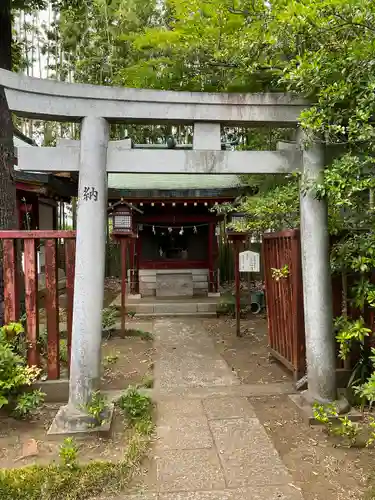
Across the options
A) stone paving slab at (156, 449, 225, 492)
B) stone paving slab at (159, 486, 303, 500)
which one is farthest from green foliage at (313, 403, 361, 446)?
stone paving slab at (156, 449, 225, 492)

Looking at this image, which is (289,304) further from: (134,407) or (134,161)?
(134,161)

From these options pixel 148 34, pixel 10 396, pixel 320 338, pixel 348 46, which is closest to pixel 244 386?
pixel 320 338

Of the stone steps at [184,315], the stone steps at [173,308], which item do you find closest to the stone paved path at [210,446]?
the stone steps at [184,315]

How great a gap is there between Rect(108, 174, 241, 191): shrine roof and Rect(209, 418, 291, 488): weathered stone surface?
266 inches

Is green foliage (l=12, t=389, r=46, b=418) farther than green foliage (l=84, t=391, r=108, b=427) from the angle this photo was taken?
Yes

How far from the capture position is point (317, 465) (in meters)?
3.00

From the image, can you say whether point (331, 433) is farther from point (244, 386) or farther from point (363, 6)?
point (363, 6)

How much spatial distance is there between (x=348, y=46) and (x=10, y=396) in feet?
14.8

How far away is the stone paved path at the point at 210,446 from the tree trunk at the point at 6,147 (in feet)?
10.0

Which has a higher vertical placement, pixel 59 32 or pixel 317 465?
pixel 59 32

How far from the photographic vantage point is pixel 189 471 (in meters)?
2.91

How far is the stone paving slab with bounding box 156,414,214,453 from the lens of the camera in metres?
3.29

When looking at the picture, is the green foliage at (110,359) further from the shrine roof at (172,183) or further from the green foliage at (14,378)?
the shrine roof at (172,183)

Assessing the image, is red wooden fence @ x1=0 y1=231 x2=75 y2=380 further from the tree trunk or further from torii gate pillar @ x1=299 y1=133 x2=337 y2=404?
torii gate pillar @ x1=299 y1=133 x2=337 y2=404
